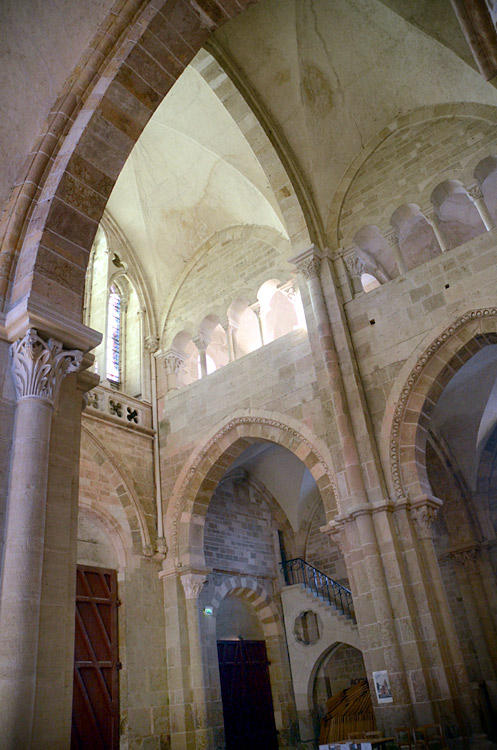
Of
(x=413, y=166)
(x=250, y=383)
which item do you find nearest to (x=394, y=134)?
(x=413, y=166)

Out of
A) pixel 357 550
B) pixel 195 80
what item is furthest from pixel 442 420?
pixel 195 80

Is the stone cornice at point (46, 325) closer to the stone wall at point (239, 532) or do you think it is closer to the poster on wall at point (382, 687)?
the poster on wall at point (382, 687)

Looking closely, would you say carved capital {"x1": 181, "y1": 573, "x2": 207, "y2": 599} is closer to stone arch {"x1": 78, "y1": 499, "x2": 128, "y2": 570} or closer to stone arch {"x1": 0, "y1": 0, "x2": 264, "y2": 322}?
stone arch {"x1": 78, "y1": 499, "x2": 128, "y2": 570}

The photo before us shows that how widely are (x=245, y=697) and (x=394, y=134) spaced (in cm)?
1058

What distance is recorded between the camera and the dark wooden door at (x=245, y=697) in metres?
10.9

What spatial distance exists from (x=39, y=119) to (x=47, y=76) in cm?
38

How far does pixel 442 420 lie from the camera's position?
12.5 meters

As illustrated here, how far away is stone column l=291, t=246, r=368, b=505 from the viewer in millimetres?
8055

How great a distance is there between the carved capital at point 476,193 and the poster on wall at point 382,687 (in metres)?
6.59

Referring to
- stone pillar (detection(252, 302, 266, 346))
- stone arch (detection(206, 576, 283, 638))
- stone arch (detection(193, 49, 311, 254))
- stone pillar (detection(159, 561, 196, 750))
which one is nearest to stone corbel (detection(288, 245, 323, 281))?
stone arch (detection(193, 49, 311, 254))

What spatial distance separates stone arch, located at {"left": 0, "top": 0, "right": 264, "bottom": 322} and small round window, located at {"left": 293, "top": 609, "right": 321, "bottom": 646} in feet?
31.4

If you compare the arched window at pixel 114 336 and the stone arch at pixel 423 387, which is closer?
the stone arch at pixel 423 387

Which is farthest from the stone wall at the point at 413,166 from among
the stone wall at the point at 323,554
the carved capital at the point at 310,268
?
the stone wall at the point at 323,554

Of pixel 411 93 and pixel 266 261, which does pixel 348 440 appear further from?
pixel 411 93
